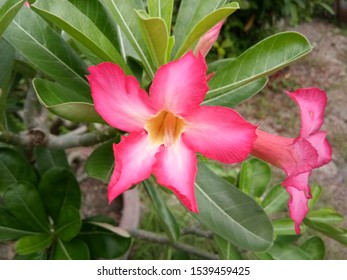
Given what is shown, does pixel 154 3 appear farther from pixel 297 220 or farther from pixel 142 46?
pixel 297 220

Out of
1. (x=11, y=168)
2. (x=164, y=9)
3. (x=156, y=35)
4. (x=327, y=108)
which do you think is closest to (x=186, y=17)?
(x=164, y=9)

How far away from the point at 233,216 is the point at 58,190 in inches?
18.6

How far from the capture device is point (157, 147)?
0.61 m

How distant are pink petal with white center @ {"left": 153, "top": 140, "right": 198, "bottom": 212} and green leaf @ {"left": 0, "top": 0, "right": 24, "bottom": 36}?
0.28 metres

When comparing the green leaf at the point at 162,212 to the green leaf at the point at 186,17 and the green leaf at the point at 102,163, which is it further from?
the green leaf at the point at 186,17

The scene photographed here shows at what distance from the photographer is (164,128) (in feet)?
2.07

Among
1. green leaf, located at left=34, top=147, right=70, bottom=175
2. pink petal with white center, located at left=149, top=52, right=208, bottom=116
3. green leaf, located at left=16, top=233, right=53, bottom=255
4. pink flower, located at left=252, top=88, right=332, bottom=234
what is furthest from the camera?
green leaf, located at left=34, top=147, right=70, bottom=175

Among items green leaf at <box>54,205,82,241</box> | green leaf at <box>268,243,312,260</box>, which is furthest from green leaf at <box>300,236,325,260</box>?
green leaf at <box>54,205,82,241</box>

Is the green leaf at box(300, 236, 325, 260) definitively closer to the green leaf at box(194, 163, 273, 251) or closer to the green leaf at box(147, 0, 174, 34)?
the green leaf at box(194, 163, 273, 251)

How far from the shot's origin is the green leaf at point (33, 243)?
0.95 metres

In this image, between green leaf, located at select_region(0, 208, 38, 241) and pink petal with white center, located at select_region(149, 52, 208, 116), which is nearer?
pink petal with white center, located at select_region(149, 52, 208, 116)

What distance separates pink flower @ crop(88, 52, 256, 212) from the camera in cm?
56

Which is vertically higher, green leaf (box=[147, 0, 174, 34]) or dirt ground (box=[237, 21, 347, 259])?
green leaf (box=[147, 0, 174, 34])

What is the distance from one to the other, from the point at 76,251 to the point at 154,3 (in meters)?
0.61
